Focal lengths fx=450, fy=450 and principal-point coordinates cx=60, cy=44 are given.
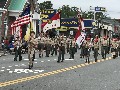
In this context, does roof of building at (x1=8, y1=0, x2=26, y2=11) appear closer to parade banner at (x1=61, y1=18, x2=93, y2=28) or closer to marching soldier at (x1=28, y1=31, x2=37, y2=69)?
parade banner at (x1=61, y1=18, x2=93, y2=28)

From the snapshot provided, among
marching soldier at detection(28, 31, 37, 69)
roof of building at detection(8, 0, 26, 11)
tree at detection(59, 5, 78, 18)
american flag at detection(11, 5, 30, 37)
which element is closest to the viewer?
marching soldier at detection(28, 31, 37, 69)

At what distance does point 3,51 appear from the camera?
1660 inches

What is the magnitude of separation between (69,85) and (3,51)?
90.4 feet

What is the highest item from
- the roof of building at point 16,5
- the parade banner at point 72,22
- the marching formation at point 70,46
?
the roof of building at point 16,5

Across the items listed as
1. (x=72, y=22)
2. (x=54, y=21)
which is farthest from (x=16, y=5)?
(x=72, y=22)

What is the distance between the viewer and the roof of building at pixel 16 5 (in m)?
54.3

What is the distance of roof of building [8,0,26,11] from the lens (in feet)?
178

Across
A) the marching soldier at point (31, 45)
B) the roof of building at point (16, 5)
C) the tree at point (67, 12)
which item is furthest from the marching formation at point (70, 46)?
the tree at point (67, 12)

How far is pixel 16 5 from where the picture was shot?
182 ft

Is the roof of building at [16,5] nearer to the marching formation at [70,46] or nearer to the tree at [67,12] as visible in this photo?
the marching formation at [70,46]

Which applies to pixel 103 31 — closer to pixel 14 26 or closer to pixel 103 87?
pixel 14 26

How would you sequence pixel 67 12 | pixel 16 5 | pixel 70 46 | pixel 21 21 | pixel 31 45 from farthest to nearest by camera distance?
pixel 67 12
pixel 16 5
pixel 70 46
pixel 21 21
pixel 31 45

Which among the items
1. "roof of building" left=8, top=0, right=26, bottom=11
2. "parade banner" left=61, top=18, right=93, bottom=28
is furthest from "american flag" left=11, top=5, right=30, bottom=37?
"parade banner" left=61, top=18, right=93, bottom=28

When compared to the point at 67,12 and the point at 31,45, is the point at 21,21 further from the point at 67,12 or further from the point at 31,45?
the point at 67,12
